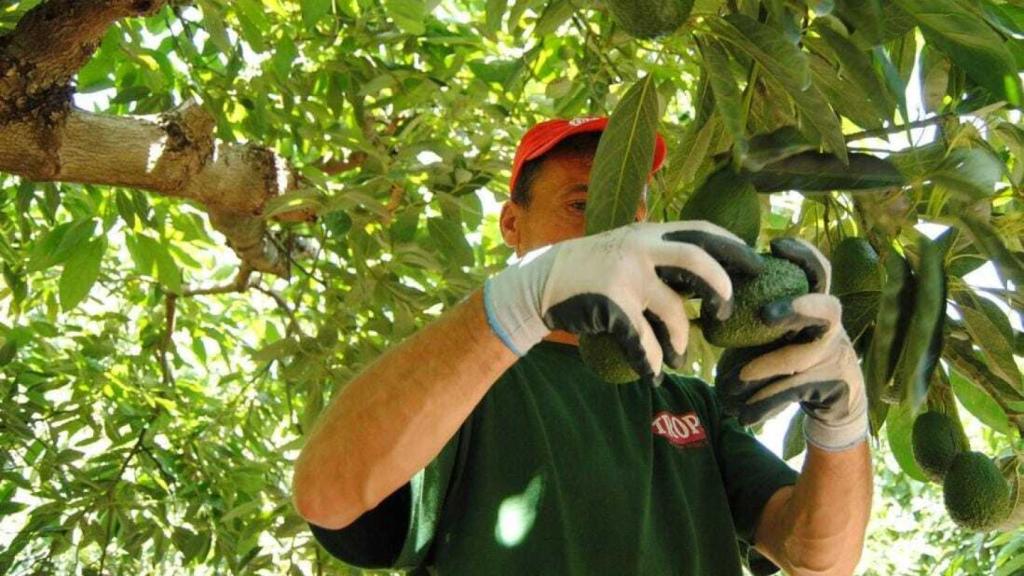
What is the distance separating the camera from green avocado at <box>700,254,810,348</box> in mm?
1354

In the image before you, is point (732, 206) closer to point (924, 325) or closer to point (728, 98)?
point (728, 98)

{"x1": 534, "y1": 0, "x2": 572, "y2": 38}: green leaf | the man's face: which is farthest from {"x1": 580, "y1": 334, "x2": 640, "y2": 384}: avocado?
{"x1": 534, "y1": 0, "x2": 572, "y2": 38}: green leaf

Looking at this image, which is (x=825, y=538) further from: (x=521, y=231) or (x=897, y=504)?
(x=897, y=504)

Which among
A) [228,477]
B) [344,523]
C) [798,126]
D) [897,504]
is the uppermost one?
[798,126]

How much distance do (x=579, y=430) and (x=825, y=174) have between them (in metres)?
0.63

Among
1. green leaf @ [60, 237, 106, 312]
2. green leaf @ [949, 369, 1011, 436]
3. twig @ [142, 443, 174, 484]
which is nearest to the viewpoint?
green leaf @ [949, 369, 1011, 436]

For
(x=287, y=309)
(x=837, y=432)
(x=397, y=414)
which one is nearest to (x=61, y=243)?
(x=287, y=309)

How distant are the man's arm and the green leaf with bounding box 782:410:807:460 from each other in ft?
0.25

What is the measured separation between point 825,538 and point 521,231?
64cm

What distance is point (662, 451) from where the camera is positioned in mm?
1941

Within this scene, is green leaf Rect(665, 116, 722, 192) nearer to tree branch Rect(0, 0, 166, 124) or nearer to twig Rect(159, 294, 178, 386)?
tree branch Rect(0, 0, 166, 124)

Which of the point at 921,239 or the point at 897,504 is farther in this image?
the point at 897,504

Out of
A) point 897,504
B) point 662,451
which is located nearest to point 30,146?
point 662,451

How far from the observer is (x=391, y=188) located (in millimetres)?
2840
